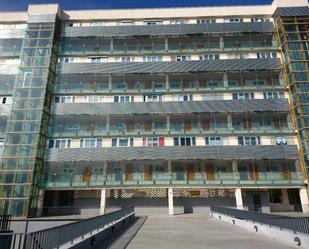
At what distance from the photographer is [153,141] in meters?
32.5

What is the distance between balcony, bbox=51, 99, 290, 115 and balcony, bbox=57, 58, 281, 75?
5.00 metres

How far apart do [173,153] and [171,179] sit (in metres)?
3.23

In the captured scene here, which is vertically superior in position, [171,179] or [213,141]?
[213,141]

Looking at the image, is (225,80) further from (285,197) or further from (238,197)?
(285,197)

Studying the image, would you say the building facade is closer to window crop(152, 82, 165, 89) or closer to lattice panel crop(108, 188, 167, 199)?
lattice panel crop(108, 188, 167, 199)

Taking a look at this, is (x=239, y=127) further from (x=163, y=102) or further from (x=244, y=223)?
(x=244, y=223)

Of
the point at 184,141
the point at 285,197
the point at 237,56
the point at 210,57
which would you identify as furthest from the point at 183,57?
the point at 285,197

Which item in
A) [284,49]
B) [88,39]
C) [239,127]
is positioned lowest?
[239,127]

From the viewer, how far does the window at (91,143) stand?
32.5m

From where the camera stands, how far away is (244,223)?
17.0 m

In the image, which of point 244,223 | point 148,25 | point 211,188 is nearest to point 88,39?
point 148,25

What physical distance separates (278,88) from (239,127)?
814 centimetres

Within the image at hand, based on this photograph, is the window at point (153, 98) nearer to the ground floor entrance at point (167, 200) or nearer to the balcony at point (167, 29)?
the balcony at point (167, 29)

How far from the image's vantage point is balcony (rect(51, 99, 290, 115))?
3256cm
